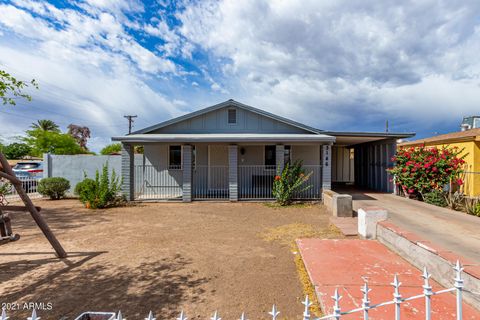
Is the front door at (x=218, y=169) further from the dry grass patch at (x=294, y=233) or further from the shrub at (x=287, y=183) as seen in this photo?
the dry grass patch at (x=294, y=233)

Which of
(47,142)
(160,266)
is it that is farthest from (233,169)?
(47,142)

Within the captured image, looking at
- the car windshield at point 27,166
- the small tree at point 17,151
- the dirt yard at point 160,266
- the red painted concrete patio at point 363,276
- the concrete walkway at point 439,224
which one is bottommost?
the dirt yard at point 160,266

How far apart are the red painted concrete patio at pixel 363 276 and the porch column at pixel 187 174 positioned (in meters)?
6.20

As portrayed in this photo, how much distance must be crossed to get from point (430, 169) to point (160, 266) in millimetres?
10302

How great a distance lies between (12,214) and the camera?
326 inches

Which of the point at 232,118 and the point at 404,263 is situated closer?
the point at 404,263

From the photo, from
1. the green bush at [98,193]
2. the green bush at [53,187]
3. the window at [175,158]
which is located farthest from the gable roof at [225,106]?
the green bush at [53,187]

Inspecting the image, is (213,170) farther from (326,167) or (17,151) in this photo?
(17,151)

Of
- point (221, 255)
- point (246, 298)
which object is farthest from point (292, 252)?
point (246, 298)

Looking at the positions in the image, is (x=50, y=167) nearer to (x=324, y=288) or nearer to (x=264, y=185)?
(x=264, y=185)

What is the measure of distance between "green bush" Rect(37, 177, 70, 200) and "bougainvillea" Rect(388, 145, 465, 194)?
15.3 metres

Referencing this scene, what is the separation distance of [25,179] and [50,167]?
1372 millimetres


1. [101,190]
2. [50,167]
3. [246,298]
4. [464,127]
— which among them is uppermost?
[464,127]

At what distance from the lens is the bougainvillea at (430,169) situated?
29.7 ft
